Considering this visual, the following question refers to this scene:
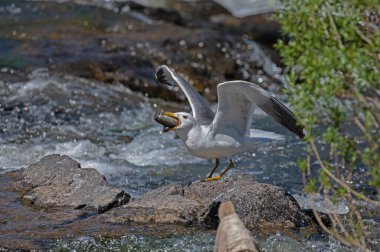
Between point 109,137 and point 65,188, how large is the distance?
11.7 feet

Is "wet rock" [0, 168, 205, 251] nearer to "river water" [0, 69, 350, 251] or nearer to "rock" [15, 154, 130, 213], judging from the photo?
"rock" [15, 154, 130, 213]

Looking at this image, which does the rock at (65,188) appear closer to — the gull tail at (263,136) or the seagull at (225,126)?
the seagull at (225,126)

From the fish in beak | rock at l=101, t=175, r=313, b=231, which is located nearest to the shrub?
rock at l=101, t=175, r=313, b=231

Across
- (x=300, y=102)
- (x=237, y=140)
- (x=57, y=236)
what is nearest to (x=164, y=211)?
(x=57, y=236)

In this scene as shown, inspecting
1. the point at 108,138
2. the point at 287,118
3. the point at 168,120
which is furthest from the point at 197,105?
the point at 108,138

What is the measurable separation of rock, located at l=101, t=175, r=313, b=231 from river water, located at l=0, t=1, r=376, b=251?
47.1 inches

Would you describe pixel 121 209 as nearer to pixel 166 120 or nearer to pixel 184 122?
pixel 184 122

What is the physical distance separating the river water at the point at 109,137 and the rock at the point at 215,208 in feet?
3.93

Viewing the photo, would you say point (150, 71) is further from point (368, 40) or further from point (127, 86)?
point (368, 40)

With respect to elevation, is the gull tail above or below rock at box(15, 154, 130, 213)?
above

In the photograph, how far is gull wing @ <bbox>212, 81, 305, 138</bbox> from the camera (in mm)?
6449

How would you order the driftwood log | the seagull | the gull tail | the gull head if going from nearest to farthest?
the driftwood log → the seagull → the gull tail → the gull head

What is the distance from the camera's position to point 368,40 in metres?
3.73

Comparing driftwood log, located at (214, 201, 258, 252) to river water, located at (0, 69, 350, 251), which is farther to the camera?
river water, located at (0, 69, 350, 251)
